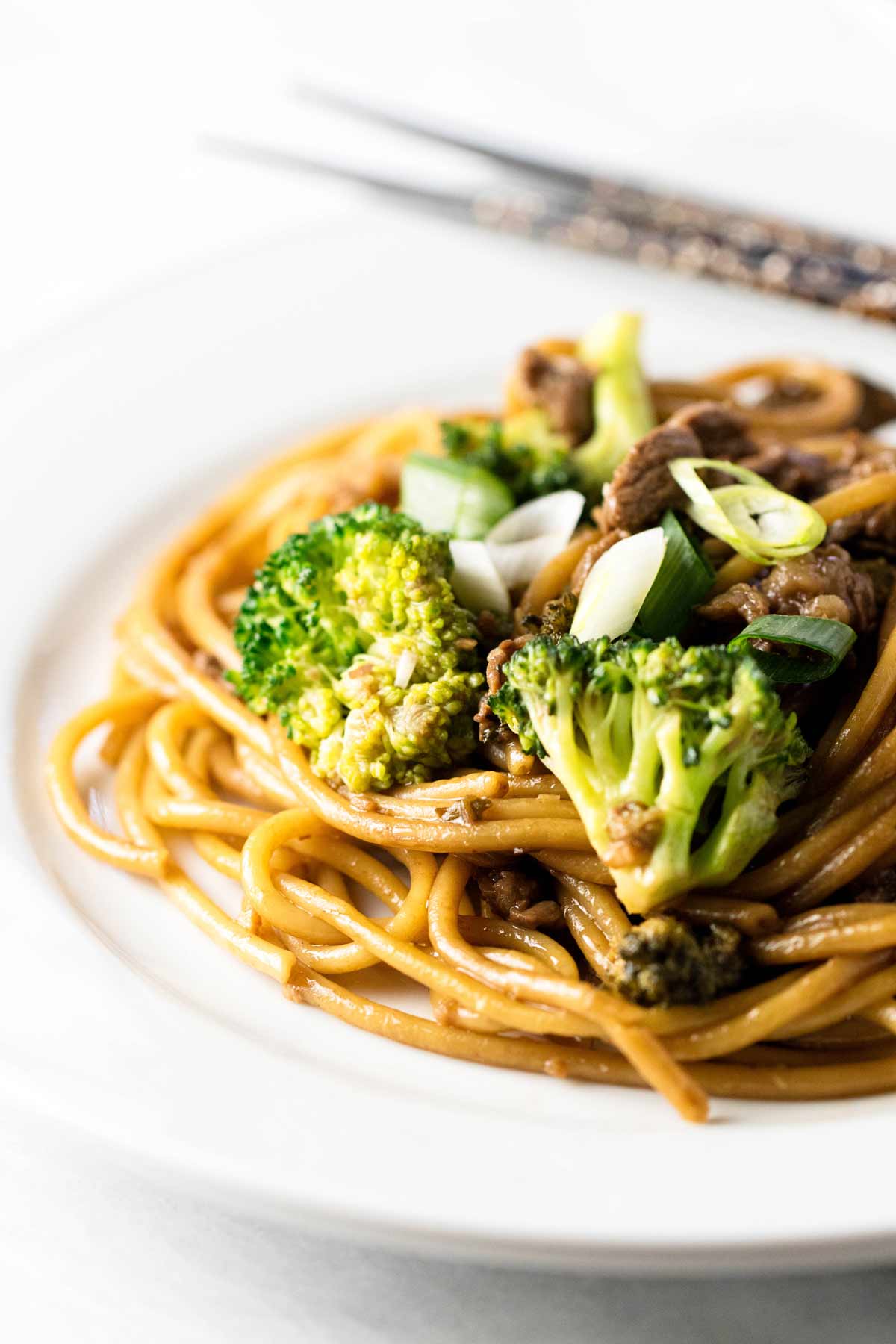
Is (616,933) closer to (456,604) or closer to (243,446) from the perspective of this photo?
(456,604)

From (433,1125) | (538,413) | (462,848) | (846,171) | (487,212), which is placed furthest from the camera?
(846,171)

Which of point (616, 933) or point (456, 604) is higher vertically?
point (456, 604)

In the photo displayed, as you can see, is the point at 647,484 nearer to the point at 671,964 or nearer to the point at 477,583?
the point at 477,583

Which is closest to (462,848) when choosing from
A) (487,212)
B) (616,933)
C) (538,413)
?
(616,933)

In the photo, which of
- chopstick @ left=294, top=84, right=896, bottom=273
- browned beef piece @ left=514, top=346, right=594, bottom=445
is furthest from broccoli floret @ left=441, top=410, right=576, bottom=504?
chopstick @ left=294, top=84, right=896, bottom=273

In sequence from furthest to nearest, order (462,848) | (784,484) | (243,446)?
(243,446) < (784,484) < (462,848)

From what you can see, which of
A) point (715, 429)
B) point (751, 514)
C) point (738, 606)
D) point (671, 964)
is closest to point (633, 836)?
point (671, 964)

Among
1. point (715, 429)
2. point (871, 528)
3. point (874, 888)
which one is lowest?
point (874, 888)

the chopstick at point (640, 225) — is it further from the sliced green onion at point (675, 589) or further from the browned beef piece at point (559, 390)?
the sliced green onion at point (675, 589)
